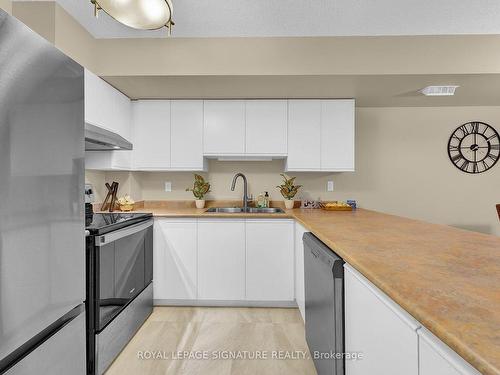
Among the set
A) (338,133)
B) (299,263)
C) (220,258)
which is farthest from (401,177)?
(220,258)

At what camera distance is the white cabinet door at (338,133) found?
2.98 meters

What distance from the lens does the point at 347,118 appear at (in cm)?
298

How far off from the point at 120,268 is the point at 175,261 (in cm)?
74

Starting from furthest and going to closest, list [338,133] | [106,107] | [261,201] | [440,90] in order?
1. [261,201]
2. [338,133]
3. [440,90]
4. [106,107]

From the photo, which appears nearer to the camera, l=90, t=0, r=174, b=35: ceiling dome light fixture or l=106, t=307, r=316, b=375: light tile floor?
l=90, t=0, r=174, b=35: ceiling dome light fixture

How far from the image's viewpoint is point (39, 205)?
897mm

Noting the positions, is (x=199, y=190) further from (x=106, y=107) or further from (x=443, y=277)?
(x=443, y=277)

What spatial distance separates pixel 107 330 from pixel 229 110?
85.4 inches

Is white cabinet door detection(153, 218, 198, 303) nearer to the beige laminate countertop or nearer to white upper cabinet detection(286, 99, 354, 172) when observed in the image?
white upper cabinet detection(286, 99, 354, 172)

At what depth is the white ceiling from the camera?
6.48 feet

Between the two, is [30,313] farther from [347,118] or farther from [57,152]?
[347,118]

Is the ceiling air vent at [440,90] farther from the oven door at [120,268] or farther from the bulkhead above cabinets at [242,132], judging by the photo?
the oven door at [120,268]

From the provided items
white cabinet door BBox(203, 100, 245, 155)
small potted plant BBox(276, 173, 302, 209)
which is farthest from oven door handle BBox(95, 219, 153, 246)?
small potted plant BBox(276, 173, 302, 209)

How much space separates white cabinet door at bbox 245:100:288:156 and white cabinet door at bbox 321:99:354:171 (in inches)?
16.1
